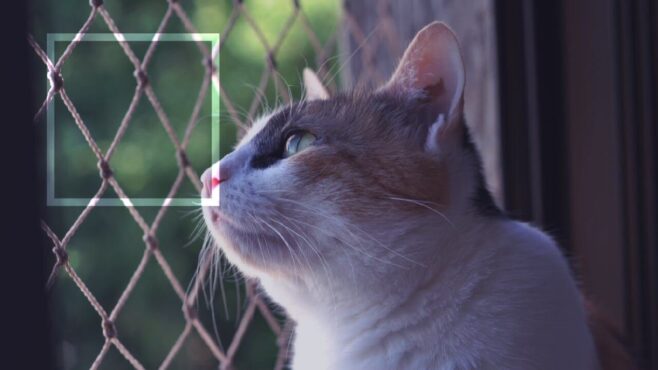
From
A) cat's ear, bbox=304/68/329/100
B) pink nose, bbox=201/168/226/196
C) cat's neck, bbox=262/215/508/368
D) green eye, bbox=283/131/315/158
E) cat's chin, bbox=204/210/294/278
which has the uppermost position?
cat's ear, bbox=304/68/329/100

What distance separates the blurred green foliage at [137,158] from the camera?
72 centimetres

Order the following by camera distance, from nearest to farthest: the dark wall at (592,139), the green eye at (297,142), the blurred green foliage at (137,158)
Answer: the blurred green foliage at (137,158)
the green eye at (297,142)
the dark wall at (592,139)

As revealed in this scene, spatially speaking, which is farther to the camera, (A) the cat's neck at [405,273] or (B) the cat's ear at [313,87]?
(B) the cat's ear at [313,87]

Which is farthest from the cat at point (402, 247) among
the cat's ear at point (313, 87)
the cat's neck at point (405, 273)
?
the cat's ear at point (313, 87)

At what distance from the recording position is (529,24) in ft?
4.81

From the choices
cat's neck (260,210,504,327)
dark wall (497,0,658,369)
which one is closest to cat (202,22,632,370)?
cat's neck (260,210,504,327)

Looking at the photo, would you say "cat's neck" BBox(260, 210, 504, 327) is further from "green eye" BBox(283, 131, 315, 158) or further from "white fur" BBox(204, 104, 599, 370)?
"green eye" BBox(283, 131, 315, 158)

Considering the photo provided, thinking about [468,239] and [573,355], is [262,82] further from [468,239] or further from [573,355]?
[573,355]

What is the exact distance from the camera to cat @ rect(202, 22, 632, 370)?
860 millimetres

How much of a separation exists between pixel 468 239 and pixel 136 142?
0.54 metres

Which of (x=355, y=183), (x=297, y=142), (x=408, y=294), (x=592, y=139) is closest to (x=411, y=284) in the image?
(x=408, y=294)

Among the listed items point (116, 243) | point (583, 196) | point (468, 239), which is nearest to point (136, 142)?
point (116, 243)

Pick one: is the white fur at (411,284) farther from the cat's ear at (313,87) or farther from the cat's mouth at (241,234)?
the cat's ear at (313,87)

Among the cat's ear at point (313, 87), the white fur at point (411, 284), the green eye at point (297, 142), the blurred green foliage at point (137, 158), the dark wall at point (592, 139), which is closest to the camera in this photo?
the blurred green foliage at point (137, 158)
